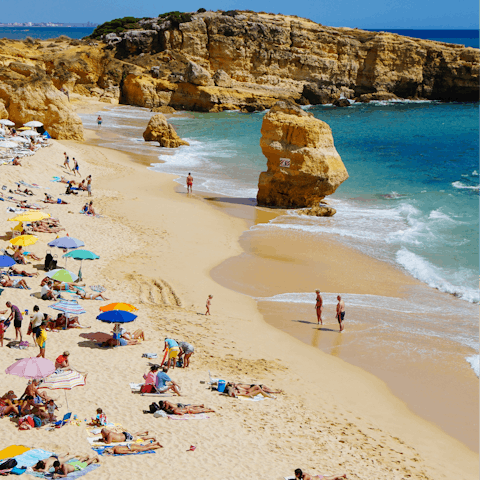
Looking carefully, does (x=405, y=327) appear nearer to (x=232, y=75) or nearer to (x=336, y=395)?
(x=336, y=395)

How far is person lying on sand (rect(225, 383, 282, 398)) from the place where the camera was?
33.2 feet

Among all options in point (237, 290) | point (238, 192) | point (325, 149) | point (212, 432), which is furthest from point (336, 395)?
point (238, 192)

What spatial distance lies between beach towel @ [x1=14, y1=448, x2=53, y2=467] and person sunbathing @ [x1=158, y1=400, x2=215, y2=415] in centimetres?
221

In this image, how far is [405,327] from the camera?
45.3ft

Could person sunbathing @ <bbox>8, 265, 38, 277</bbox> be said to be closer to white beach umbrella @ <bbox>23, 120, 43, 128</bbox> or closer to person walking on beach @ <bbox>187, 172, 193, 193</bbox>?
person walking on beach @ <bbox>187, 172, 193, 193</bbox>

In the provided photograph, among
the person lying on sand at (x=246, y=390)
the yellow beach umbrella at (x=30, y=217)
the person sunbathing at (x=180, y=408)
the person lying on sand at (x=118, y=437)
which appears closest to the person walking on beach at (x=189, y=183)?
the yellow beach umbrella at (x=30, y=217)

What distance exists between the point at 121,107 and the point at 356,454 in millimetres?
58493

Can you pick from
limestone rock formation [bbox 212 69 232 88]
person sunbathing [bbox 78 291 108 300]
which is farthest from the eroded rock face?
limestone rock formation [bbox 212 69 232 88]

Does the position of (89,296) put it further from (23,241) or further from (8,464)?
(8,464)

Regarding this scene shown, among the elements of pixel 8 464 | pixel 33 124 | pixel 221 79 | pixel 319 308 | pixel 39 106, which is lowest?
pixel 8 464

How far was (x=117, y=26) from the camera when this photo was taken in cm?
8644

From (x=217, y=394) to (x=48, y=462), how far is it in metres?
3.56

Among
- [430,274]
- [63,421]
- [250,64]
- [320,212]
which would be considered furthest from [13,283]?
[250,64]

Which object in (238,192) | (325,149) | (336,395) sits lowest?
(336,395)
